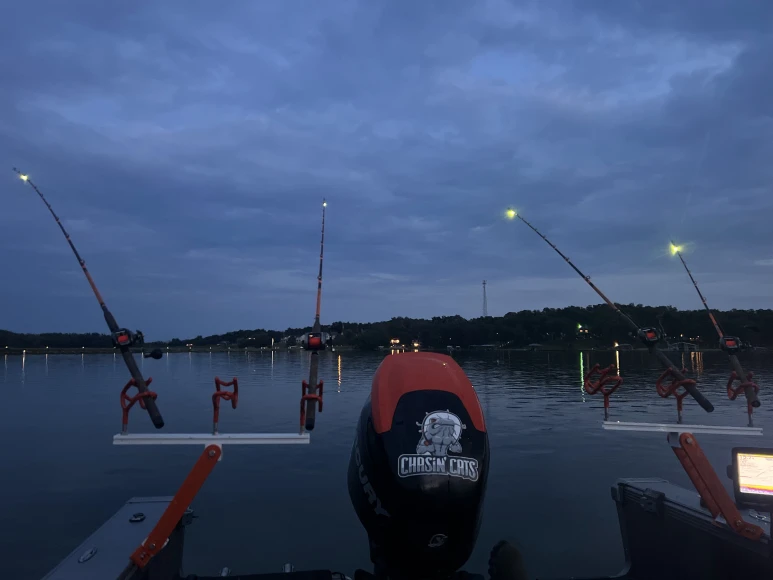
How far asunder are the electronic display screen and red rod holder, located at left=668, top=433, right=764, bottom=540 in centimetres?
34

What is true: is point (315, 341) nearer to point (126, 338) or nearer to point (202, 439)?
point (202, 439)

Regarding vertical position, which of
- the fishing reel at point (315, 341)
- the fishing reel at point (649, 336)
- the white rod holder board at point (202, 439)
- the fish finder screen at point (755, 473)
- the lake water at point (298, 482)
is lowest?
the lake water at point (298, 482)

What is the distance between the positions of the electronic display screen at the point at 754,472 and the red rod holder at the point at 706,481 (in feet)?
1.10

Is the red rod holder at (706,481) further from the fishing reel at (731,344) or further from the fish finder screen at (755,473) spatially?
the fishing reel at (731,344)

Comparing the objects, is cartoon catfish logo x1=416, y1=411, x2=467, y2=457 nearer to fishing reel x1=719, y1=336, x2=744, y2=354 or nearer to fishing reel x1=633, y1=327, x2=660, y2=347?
fishing reel x1=633, y1=327, x2=660, y2=347

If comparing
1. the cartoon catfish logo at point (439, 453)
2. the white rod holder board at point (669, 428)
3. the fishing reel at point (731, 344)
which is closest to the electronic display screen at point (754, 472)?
the white rod holder board at point (669, 428)

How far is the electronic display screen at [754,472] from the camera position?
4566mm

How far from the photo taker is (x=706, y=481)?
5074 millimetres

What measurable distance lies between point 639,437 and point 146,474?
15.8 meters

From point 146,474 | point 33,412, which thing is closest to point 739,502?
point 146,474

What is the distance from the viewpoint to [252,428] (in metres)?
21.0

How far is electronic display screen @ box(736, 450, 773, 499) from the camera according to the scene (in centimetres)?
457

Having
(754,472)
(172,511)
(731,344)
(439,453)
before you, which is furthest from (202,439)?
(731,344)

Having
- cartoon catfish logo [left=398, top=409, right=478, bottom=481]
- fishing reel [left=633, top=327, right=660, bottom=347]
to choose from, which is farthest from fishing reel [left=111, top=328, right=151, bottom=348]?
fishing reel [left=633, top=327, right=660, bottom=347]
